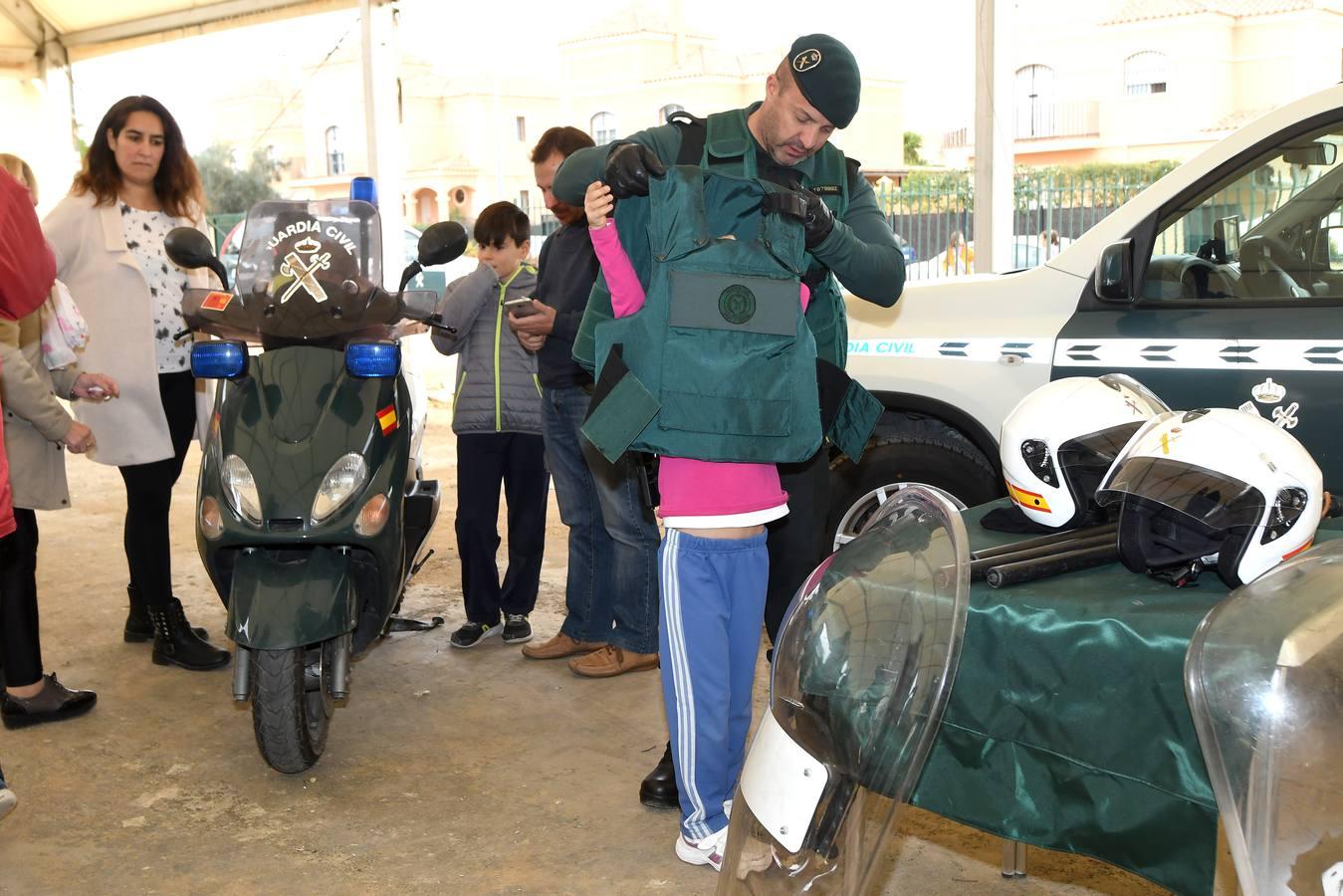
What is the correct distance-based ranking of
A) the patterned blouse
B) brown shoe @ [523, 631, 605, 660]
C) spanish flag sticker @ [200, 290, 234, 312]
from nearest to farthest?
spanish flag sticker @ [200, 290, 234, 312]
the patterned blouse
brown shoe @ [523, 631, 605, 660]

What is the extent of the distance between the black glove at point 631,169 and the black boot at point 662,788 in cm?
149

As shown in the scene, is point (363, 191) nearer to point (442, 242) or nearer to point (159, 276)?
point (442, 242)

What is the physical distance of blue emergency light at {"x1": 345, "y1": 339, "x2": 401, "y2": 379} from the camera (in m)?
3.69

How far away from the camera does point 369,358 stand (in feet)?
12.1

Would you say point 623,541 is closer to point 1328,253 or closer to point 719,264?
point 719,264

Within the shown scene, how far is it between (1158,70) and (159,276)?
1522 inches

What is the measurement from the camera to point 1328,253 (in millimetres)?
3523

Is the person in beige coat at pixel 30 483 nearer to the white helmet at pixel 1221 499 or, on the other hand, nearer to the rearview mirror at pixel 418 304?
the rearview mirror at pixel 418 304

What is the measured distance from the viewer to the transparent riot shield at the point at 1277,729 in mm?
1532

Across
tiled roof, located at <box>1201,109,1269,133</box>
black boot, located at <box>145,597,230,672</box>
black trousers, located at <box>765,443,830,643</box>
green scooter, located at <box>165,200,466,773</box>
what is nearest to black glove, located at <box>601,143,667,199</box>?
black trousers, located at <box>765,443,830,643</box>

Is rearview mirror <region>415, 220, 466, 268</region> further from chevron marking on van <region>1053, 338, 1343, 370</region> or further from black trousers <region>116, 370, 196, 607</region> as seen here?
chevron marking on van <region>1053, 338, 1343, 370</region>

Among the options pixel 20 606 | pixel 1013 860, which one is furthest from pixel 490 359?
pixel 1013 860

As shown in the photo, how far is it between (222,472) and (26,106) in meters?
10.7

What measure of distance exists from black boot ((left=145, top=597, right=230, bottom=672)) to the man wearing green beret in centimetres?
228
